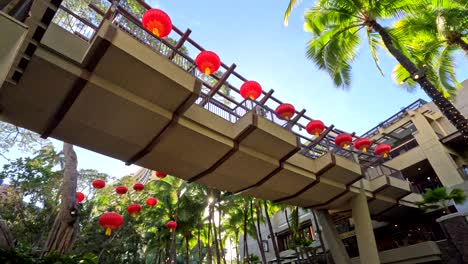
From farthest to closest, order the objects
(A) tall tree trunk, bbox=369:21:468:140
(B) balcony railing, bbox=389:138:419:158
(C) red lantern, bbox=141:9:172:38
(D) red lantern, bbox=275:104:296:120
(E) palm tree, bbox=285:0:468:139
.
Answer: (B) balcony railing, bbox=389:138:419:158, (E) palm tree, bbox=285:0:468:139, (D) red lantern, bbox=275:104:296:120, (A) tall tree trunk, bbox=369:21:468:140, (C) red lantern, bbox=141:9:172:38

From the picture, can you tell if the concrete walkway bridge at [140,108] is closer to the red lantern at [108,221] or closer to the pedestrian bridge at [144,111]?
the pedestrian bridge at [144,111]

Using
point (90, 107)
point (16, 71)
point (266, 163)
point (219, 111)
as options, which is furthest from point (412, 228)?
point (16, 71)

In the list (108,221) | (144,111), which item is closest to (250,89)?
(144,111)

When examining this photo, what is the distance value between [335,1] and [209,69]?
7017 mm

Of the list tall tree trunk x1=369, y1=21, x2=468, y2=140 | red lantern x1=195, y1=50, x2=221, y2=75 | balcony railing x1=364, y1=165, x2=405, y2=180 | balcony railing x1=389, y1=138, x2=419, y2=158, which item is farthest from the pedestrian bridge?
balcony railing x1=389, y1=138, x2=419, y2=158

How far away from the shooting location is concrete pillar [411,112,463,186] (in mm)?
14428

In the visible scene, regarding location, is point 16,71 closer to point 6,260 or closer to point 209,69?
point 6,260

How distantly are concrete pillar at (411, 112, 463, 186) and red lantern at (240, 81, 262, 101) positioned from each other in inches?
537

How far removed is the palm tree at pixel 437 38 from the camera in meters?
8.94

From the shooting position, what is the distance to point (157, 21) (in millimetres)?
5598

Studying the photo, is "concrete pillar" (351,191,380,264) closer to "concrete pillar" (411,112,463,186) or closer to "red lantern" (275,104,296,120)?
"red lantern" (275,104,296,120)

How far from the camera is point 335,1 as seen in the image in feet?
33.7

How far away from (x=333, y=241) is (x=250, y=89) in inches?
353

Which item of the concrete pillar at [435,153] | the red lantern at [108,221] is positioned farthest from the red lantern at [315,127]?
the concrete pillar at [435,153]
